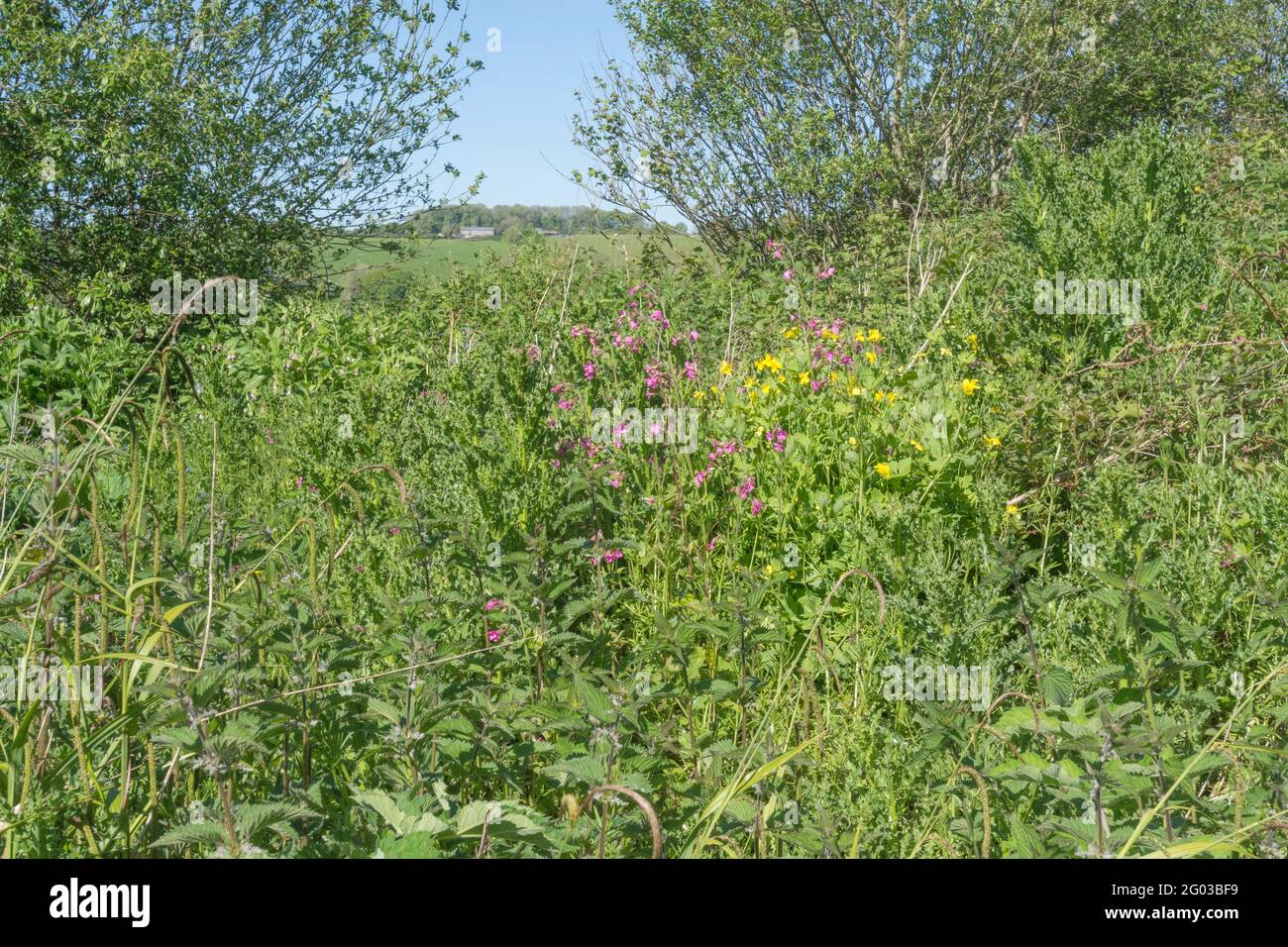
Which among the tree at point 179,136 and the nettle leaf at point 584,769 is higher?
the tree at point 179,136

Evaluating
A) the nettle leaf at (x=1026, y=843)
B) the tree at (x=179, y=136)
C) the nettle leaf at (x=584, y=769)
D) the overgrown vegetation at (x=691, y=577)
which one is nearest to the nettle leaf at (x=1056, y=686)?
the overgrown vegetation at (x=691, y=577)

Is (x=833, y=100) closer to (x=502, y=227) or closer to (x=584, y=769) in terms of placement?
(x=502, y=227)

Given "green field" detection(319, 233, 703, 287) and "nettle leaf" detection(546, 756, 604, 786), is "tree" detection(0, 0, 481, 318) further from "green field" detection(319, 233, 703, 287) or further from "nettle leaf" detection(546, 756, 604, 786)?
"nettle leaf" detection(546, 756, 604, 786)

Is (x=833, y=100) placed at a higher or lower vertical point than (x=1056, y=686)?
higher

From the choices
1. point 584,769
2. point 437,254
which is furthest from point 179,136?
point 584,769

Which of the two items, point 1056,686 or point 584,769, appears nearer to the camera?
point 584,769

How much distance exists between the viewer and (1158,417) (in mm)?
4375

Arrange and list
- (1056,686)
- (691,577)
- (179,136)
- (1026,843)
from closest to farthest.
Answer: (1026,843)
(1056,686)
(691,577)
(179,136)

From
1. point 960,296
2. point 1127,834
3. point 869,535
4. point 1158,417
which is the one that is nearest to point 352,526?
point 869,535

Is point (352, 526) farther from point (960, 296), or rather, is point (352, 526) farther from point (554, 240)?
point (554, 240)

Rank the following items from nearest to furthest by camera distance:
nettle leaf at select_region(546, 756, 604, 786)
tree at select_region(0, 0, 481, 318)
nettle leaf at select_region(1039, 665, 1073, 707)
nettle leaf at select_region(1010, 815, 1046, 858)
Answer: nettle leaf at select_region(1010, 815, 1046, 858)
nettle leaf at select_region(546, 756, 604, 786)
nettle leaf at select_region(1039, 665, 1073, 707)
tree at select_region(0, 0, 481, 318)

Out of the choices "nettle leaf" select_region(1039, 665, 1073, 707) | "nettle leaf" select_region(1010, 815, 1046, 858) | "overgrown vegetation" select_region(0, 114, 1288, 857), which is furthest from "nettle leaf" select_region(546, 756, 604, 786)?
"nettle leaf" select_region(1039, 665, 1073, 707)

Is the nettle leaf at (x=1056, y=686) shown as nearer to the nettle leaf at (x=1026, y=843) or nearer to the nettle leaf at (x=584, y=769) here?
the nettle leaf at (x=1026, y=843)

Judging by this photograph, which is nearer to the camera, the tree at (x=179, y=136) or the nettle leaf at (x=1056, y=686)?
the nettle leaf at (x=1056, y=686)
